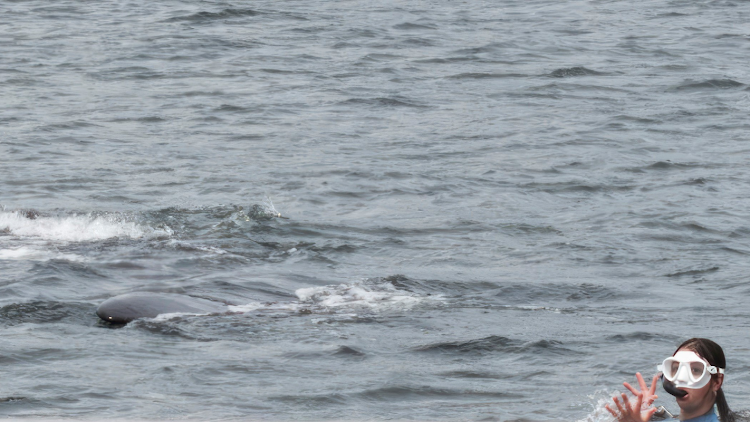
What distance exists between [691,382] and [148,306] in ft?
20.4

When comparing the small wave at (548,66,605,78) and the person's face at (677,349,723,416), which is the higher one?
the person's face at (677,349,723,416)

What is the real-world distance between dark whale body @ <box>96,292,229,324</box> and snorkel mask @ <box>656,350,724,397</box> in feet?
19.7

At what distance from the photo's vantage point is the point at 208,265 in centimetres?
1209

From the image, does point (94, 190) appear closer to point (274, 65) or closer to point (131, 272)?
point (131, 272)

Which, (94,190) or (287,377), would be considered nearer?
(287,377)

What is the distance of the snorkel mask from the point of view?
4.91 metres

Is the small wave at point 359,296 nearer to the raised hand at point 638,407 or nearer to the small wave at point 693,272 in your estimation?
the small wave at point 693,272

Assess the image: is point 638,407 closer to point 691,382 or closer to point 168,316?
point 691,382

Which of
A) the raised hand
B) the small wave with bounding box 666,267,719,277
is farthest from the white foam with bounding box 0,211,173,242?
the raised hand

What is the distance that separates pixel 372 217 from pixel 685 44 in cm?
1365

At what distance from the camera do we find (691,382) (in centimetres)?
493

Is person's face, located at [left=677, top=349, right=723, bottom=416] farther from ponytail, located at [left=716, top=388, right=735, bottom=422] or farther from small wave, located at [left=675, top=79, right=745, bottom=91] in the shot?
small wave, located at [left=675, top=79, right=745, bottom=91]

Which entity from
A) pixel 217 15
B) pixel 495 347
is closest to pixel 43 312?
pixel 495 347

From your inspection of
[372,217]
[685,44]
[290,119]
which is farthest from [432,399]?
[685,44]
